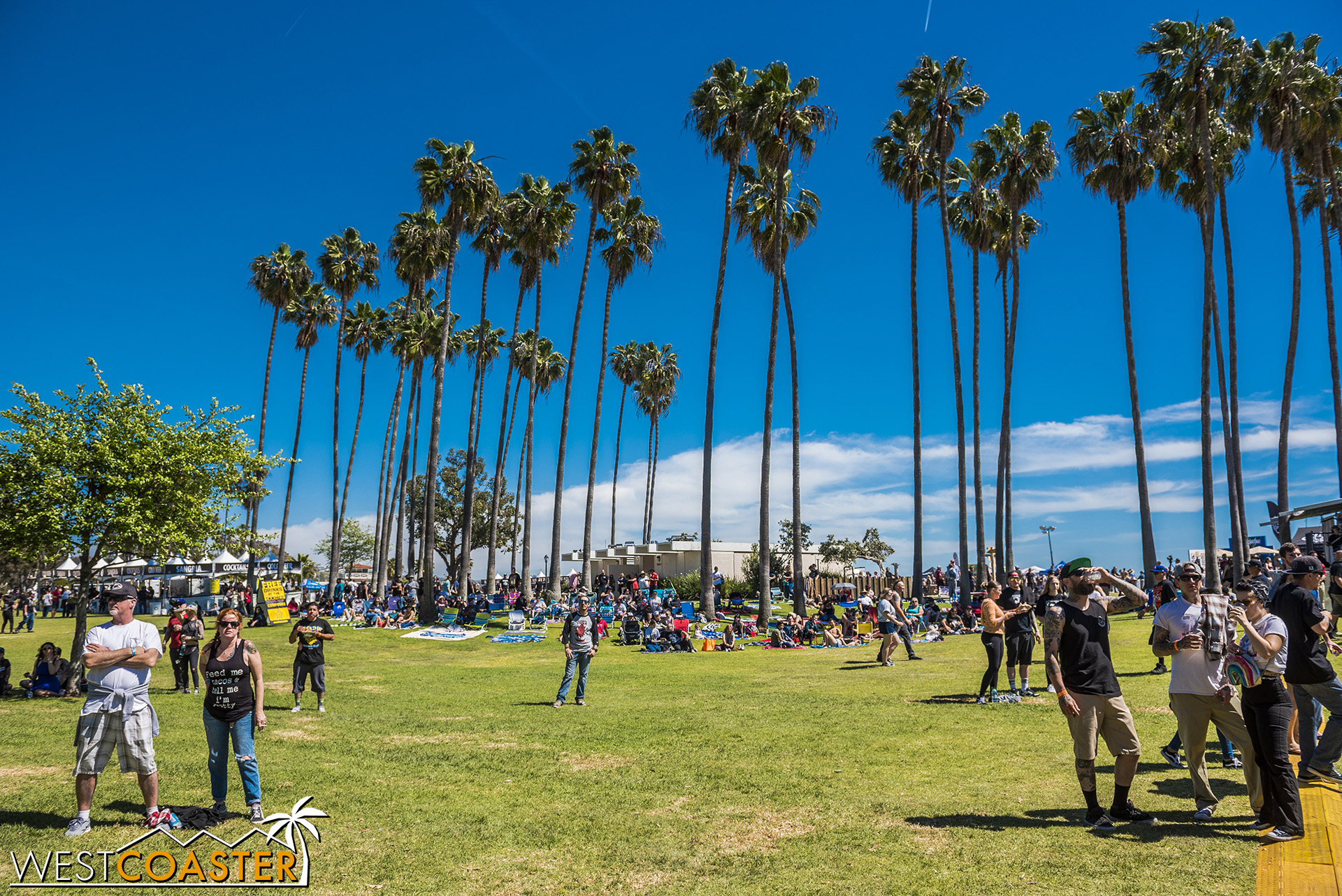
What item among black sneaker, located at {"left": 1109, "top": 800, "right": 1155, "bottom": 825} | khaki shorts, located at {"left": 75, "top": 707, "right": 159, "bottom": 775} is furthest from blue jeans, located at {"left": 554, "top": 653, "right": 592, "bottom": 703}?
black sneaker, located at {"left": 1109, "top": 800, "right": 1155, "bottom": 825}

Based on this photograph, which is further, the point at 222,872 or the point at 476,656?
the point at 476,656

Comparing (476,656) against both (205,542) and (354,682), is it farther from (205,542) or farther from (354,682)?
(205,542)

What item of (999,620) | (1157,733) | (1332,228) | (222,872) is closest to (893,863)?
(222,872)

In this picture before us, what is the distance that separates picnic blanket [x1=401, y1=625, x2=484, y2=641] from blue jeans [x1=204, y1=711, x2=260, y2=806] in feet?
65.7

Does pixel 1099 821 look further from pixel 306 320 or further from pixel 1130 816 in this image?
pixel 306 320

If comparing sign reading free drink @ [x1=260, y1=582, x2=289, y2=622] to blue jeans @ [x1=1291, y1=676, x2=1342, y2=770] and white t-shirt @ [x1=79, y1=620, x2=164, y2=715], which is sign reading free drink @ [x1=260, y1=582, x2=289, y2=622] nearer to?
white t-shirt @ [x1=79, y1=620, x2=164, y2=715]

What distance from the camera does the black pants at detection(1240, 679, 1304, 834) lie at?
513 cm

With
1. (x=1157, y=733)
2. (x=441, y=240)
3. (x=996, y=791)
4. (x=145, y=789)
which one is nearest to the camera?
(x=145, y=789)

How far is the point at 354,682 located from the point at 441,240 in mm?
Answer: 25337

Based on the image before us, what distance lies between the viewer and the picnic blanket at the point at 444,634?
25.9 m

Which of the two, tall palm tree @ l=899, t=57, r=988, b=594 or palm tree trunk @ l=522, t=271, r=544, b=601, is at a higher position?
tall palm tree @ l=899, t=57, r=988, b=594

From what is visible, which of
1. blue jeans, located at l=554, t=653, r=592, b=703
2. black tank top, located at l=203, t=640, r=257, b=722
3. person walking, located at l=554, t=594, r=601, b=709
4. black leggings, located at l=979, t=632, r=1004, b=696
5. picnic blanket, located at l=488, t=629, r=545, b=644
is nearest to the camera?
black tank top, located at l=203, t=640, r=257, b=722

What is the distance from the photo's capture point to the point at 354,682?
51.5 feet

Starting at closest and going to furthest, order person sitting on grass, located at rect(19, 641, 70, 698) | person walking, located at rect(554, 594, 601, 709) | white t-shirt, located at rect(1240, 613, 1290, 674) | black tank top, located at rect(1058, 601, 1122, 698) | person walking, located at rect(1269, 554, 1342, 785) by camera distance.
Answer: white t-shirt, located at rect(1240, 613, 1290, 674)
black tank top, located at rect(1058, 601, 1122, 698)
person walking, located at rect(1269, 554, 1342, 785)
person walking, located at rect(554, 594, 601, 709)
person sitting on grass, located at rect(19, 641, 70, 698)
